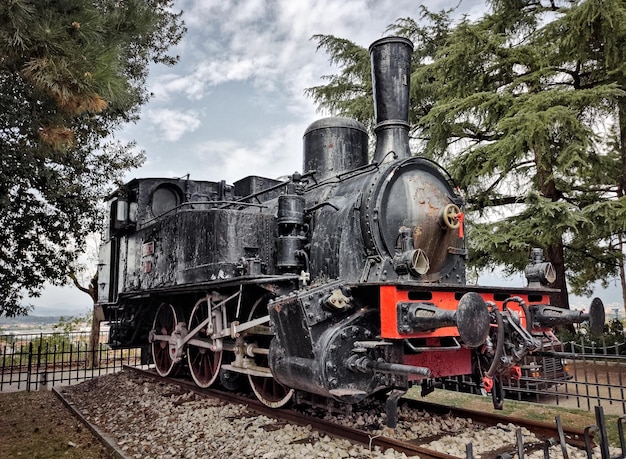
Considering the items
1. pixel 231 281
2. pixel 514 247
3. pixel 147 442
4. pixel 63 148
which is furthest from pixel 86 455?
pixel 514 247

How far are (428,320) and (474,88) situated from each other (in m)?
10.0

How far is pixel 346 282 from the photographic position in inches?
169

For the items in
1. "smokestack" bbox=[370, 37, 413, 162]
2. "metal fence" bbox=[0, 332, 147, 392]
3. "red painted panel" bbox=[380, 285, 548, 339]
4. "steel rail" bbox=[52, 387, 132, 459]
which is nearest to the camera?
"red painted panel" bbox=[380, 285, 548, 339]

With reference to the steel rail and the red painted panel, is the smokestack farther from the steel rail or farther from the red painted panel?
the steel rail

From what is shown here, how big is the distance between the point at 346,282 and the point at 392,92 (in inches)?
92.4

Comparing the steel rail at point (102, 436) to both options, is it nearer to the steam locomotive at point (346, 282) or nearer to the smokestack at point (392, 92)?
the steam locomotive at point (346, 282)

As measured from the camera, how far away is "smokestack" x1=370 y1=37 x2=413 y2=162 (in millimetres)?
5367

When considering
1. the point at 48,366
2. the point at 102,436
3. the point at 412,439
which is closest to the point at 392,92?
the point at 412,439

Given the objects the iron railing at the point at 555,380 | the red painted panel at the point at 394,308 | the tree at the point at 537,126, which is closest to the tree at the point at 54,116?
the iron railing at the point at 555,380

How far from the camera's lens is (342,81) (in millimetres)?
17281

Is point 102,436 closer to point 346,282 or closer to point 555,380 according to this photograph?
point 346,282

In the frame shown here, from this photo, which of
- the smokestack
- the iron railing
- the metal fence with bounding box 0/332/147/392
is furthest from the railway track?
the metal fence with bounding box 0/332/147/392

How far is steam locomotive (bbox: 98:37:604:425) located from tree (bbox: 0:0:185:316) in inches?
48.4

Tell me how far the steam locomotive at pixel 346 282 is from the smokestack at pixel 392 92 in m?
0.02
